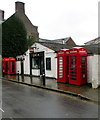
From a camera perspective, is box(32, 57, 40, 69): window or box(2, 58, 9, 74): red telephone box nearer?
box(32, 57, 40, 69): window

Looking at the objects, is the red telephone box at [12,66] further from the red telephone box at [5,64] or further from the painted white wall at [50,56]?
the painted white wall at [50,56]

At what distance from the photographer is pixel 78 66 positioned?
11.1 m

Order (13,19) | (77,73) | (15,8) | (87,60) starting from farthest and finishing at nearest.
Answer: (15,8)
(13,19)
(87,60)
(77,73)

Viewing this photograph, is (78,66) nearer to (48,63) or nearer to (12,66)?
(48,63)

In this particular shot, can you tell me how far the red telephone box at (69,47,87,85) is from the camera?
11.1 metres

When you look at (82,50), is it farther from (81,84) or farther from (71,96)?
(71,96)

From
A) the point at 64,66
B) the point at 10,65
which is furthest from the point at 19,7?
the point at 64,66

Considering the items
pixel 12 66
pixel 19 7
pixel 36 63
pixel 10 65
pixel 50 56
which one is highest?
pixel 19 7

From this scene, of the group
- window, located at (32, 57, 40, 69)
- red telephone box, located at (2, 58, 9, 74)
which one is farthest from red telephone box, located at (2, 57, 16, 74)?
window, located at (32, 57, 40, 69)

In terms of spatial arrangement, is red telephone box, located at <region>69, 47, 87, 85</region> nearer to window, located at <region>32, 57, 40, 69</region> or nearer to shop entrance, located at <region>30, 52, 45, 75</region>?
shop entrance, located at <region>30, 52, 45, 75</region>

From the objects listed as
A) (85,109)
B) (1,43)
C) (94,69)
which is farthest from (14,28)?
(85,109)

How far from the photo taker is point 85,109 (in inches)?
246

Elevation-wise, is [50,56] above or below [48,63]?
above

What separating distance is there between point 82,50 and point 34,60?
8989 mm
